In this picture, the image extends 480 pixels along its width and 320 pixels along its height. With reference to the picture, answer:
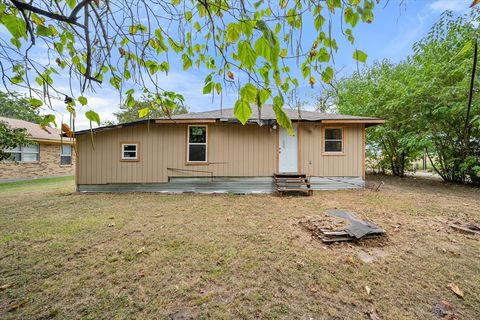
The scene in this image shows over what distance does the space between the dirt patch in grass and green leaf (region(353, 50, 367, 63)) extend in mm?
2069

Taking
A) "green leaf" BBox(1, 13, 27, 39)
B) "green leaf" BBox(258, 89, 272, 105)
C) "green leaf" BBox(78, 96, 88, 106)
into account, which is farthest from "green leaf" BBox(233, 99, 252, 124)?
"green leaf" BBox(1, 13, 27, 39)

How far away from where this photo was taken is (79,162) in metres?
7.68

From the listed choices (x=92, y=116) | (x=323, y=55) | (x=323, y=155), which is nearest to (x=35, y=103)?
(x=92, y=116)

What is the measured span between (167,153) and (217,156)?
5.83ft

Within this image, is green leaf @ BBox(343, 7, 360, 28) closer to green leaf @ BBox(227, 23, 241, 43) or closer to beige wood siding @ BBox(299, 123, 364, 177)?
green leaf @ BBox(227, 23, 241, 43)

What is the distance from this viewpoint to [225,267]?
2623 mm

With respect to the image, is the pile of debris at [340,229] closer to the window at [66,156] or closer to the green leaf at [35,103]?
the green leaf at [35,103]

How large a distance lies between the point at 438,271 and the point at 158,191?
7.36 m

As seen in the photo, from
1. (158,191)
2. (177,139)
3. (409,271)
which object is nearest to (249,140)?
(177,139)

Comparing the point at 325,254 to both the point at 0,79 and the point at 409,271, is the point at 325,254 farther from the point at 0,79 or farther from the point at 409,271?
the point at 0,79

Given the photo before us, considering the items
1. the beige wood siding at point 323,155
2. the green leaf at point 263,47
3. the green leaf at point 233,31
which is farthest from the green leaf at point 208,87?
the beige wood siding at point 323,155

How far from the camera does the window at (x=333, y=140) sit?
26.4 feet

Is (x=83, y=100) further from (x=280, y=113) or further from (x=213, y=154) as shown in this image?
(x=213, y=154)

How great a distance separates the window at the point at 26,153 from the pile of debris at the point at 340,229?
14.1m
